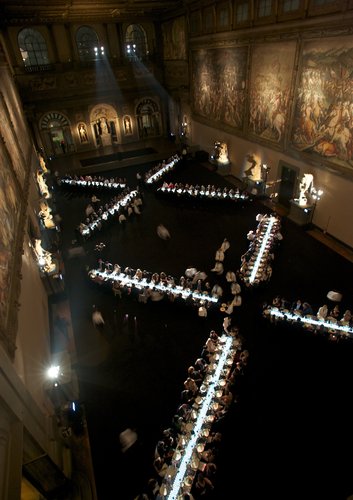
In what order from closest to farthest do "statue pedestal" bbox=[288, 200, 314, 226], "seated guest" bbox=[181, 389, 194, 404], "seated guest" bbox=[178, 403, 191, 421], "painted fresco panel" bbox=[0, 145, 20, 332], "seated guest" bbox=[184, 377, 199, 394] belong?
1. "painted fresco panel" bbox=[0, 145, 20, 332]
2. "seated guest" bbox=[178, 403, 191, 421]
3. "seated guest" bbox=[181, 389, 194, 404]
4. "seated guest" bbox=[184, 377, 199, 394]
5. "statue pedestal" bbox=[288, 200, 314, 226]

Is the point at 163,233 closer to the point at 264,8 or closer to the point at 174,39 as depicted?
the point at 264,8

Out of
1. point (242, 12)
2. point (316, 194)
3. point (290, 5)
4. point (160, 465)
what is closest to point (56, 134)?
point (242, 12)

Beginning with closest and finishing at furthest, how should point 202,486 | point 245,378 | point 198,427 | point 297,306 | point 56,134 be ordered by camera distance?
point 202,486 → point 198,427 → point 245,378 → point 297,306 → point 56,134

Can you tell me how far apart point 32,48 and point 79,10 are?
4655 millimetres

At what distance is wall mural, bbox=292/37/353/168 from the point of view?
11.2 metres

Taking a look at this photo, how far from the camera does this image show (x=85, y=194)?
1944 centimetres

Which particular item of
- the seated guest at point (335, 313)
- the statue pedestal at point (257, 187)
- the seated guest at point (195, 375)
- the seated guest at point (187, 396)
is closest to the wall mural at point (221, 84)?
the statue pedestal at point (257, 187)

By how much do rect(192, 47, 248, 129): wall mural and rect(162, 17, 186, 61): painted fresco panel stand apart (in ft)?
7.05

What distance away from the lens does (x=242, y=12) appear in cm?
1577

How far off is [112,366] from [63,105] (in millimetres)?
21818

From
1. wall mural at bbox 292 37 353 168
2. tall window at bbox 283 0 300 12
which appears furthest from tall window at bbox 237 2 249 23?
wall mural at bbox 292 37 353 168

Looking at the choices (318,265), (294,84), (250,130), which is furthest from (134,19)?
(318,265)

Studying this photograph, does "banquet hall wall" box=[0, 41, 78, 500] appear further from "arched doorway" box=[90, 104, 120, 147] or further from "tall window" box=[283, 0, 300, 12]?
"arched doorway" box=[90, 104, 120, 147]

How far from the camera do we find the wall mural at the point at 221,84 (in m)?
17.2
